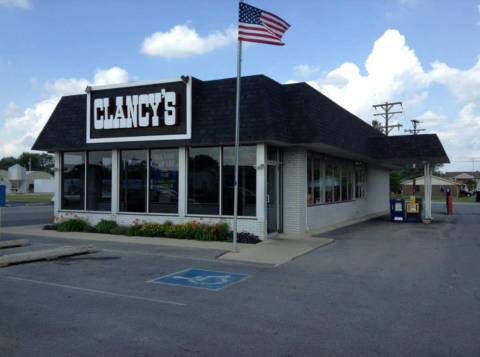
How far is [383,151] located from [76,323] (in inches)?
742

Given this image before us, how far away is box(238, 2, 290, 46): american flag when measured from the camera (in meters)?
11.8

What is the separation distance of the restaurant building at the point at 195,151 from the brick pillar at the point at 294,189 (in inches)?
1.4

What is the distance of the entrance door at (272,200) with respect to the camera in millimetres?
15180

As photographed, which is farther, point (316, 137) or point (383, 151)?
point (383, 151)

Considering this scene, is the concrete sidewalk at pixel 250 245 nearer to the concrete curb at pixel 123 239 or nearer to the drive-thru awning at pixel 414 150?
the concrete curb at pixel 123 239

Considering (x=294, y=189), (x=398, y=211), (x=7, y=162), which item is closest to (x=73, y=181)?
(x=294, y=189)

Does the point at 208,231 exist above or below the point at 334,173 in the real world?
below

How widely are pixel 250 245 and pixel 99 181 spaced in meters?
7.45

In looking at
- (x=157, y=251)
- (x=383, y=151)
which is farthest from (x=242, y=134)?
(x=383, y=151)

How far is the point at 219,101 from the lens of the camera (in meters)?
15.0

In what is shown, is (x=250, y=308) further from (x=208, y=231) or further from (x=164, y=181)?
(x=164, y=181)

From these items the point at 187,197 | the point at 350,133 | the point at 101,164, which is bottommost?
the point at 187,197

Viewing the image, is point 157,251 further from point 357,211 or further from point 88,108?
point 357,211

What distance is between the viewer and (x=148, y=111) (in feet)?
51.7
